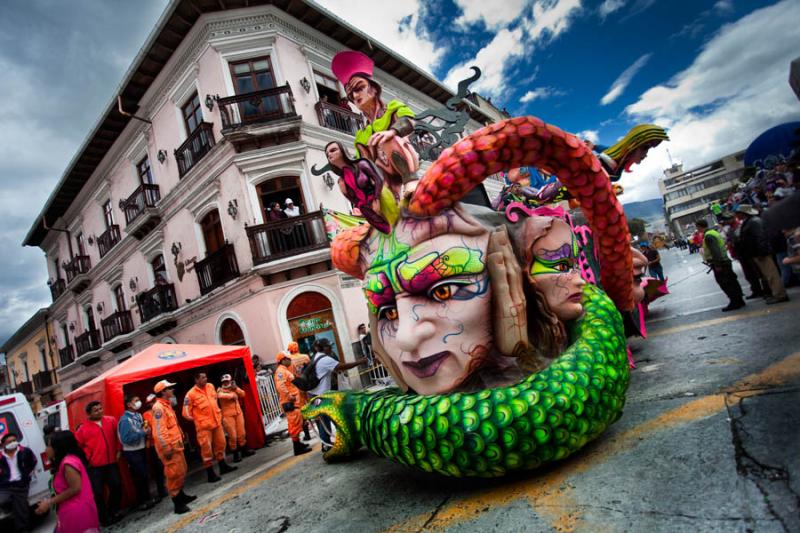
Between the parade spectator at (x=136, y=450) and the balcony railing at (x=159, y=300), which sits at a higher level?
the balcony railing at (x=159, y=300)

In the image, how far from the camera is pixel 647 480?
1.71m

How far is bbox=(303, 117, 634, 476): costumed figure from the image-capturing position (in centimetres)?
195

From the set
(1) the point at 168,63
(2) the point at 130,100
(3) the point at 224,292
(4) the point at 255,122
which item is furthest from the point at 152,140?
(3) the point at 224,292

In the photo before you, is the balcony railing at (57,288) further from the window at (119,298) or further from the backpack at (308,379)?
the backpack at (308,379)

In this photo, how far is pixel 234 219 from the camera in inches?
433

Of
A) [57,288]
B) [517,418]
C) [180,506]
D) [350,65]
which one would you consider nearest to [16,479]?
[180,506]

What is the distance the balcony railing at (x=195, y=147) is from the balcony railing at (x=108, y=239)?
6001 millimetres

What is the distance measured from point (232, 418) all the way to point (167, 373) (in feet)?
3.75

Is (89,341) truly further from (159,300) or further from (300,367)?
(300,367)

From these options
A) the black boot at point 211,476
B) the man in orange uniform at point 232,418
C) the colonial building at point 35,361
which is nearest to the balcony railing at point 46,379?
the colonial building at point 35,361

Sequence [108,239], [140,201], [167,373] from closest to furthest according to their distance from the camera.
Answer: [167,373] < [140,201] < [108,239]

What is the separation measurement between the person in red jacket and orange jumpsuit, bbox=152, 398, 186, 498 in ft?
2.99

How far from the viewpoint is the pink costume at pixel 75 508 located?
2834 millimetres

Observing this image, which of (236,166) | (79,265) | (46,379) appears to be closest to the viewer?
(236,166)
